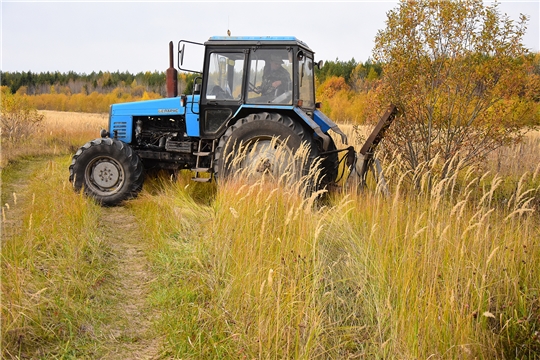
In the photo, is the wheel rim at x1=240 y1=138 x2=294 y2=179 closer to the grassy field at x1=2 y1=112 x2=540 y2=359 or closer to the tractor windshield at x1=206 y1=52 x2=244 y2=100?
the tractor windshield at x1=206 y1=52 x2=244 y2=100

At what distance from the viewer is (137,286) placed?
3.82m

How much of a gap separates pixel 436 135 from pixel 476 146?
21.6 inches

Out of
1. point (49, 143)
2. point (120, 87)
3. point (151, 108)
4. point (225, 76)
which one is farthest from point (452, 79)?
point (120, 87)

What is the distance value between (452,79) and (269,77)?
242cm

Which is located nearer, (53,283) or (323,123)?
(53,283)

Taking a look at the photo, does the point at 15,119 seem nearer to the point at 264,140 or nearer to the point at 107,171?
the point at 107,171

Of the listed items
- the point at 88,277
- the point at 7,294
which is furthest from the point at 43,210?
the point at 7,294

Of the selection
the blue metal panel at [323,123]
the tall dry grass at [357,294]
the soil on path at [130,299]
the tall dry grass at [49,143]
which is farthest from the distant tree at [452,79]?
the tall dry grass at [49,143]

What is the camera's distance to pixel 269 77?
614 cm

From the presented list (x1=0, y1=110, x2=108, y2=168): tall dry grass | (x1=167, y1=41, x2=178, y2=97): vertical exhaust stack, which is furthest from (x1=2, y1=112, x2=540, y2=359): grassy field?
(x1=0, y1=110, x2=108, y2=168): tall dry grass

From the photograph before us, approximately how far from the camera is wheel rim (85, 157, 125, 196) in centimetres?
673

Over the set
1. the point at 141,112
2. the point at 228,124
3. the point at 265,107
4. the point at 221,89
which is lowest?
the point at 228,124

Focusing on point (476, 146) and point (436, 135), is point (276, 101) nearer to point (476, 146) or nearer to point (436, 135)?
point (436, 135)

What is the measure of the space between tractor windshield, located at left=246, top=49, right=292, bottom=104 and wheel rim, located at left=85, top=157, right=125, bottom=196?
230 cm
